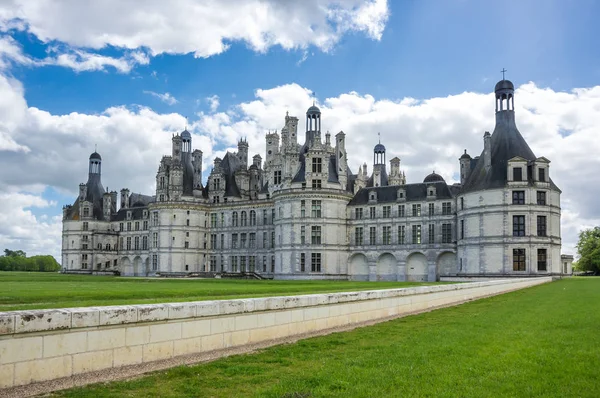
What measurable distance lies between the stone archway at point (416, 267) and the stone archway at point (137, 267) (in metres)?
49.3

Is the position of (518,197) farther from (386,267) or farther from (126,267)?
(126,267)

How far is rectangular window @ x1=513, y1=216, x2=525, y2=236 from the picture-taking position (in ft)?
188

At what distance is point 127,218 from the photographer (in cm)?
10319

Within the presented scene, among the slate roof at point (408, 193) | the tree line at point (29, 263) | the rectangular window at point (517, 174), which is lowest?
the tree line at point (29, 263)

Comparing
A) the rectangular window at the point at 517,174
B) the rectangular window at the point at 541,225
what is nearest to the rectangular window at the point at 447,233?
the rectangular window at the point at 517,174

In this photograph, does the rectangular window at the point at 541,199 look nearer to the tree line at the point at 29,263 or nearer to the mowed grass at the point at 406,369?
the mowed grass at the point at 406,369

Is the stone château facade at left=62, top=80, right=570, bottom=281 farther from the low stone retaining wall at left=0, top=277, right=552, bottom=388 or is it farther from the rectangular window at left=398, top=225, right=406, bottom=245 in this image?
the low stone retaining wall at left=0, top=277, right=552, bottom=388

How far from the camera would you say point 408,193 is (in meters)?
68.0

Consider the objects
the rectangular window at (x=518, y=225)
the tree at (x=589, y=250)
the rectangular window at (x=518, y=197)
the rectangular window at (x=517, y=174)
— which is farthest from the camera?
the tree at (x=589, y=250)

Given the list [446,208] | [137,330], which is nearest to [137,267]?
[446,208]

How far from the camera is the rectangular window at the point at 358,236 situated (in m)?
70.6

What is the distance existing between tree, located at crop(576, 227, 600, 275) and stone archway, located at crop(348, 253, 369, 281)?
41832 millimetres

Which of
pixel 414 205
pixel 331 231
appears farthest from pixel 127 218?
pixel 414 205

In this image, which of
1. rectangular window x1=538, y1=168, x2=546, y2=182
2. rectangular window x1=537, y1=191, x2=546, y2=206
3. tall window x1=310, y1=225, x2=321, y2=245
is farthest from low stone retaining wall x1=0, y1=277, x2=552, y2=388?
tall window x1=310, y1=225, x2=321, y2=245
